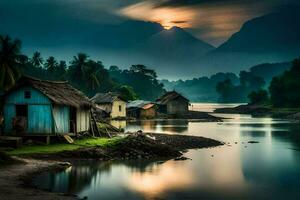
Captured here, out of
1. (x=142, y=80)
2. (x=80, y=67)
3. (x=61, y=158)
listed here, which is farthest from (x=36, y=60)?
(x=61, y=158)

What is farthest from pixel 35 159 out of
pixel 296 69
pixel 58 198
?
pixel 296 69

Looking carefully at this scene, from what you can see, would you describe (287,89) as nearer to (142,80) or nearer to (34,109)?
(142,80)

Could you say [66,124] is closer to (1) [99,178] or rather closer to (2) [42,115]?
(2) [42,115]

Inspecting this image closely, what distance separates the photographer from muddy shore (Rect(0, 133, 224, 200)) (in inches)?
867

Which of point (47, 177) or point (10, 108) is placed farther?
point (10, 108)

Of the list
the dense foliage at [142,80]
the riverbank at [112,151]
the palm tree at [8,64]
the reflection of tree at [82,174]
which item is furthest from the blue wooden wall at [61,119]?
the dense foliage at [142,80]

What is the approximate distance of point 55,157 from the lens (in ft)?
107

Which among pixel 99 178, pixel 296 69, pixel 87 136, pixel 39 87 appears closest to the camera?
pixel 99 178

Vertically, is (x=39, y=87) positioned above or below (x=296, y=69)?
below

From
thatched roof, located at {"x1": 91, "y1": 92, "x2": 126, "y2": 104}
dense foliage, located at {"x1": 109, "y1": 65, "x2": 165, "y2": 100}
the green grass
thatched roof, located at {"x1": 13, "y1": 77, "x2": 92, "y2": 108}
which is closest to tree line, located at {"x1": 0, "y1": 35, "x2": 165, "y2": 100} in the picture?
thatched roof, located at {"x1": 91, "y1": 92, "x2": 126, "y2": 104}

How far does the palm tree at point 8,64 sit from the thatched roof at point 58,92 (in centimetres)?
1796

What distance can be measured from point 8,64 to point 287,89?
82504mm

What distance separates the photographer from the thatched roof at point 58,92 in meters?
37.5

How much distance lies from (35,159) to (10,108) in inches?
336
